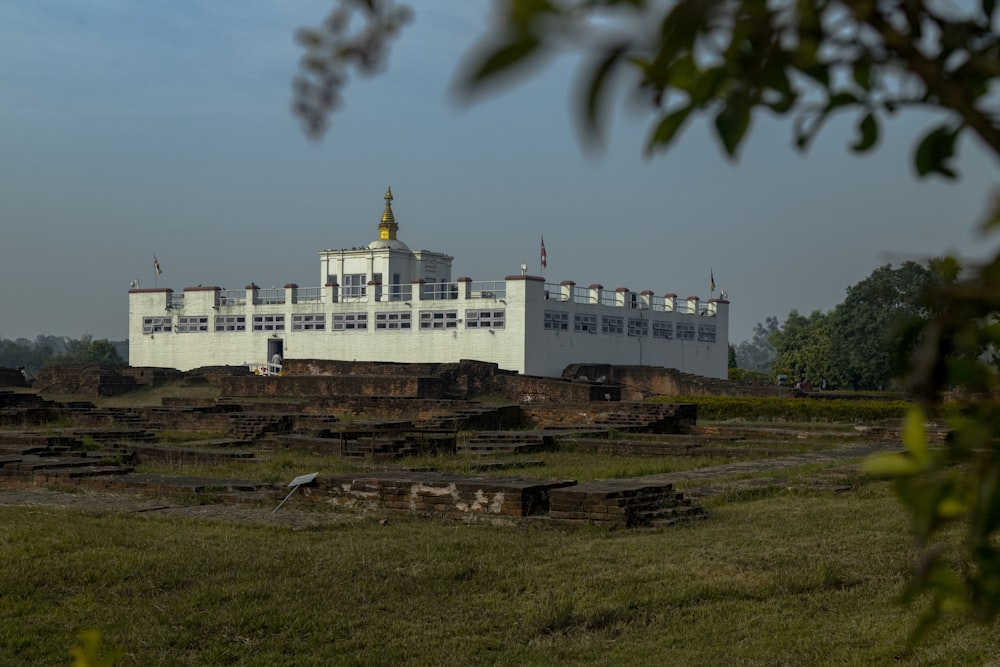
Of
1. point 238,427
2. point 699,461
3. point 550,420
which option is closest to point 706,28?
point 699,461

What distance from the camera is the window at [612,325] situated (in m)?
37.4

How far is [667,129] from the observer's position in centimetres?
90

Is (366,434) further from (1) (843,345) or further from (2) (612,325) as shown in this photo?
(1) (843,345)

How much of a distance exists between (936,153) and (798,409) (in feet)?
73.4

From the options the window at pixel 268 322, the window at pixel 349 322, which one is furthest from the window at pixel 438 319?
the window at pixel 268 322

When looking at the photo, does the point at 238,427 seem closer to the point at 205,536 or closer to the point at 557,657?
the point at 205,536

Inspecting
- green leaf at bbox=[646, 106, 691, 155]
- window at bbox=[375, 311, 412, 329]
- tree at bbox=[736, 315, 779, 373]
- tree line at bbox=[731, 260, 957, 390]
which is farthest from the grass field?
tree at bbox=[736, 315, 779, 373]

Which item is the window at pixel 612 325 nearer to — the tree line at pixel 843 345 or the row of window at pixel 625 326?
the row of window at pixel 625 326

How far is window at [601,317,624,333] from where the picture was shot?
3744 centimetres

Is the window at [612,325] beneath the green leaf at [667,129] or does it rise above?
above

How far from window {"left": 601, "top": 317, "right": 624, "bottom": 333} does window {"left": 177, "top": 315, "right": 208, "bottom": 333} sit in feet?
47.1

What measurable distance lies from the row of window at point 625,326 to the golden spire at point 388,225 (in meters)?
9.54

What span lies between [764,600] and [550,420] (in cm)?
1684

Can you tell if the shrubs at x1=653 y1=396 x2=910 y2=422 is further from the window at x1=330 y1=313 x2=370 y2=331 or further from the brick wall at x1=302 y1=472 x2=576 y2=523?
the window at x1=330 y1=313 x2=370 y2=331
